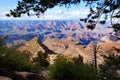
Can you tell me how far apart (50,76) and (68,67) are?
81cm

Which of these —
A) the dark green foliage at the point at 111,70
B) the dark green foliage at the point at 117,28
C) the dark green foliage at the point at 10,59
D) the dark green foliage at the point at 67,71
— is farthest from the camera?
the dark green foliage at the point at 67,71

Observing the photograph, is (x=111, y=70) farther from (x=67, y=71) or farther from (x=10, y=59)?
(x=10, y=59)

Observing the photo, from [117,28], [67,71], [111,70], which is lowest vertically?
[67,71]

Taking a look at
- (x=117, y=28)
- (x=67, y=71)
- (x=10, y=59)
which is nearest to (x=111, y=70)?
(x=117, y=28)

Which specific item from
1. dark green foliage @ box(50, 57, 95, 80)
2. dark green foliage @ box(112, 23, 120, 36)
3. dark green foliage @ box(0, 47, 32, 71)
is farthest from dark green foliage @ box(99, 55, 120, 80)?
dark green foliage @ box(0, 47, 32, 71)

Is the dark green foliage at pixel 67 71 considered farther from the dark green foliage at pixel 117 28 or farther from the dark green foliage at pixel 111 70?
the dark green foliage at pixel 117 28

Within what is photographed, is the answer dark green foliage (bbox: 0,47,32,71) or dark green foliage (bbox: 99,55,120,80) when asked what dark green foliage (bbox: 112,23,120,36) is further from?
dark green foliage (bbox: 0,47,32,71)

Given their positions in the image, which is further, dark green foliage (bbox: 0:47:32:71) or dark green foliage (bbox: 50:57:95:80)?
dark green foliage (bbox: 50:57:95:80)

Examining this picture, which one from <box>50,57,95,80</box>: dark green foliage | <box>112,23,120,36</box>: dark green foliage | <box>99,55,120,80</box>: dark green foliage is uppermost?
<box>112,23,120,36</box>: dark green foliage

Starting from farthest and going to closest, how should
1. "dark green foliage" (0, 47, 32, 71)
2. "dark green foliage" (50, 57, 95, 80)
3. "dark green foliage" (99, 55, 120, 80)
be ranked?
"dark green foliage" (50, 57, 95, 80) → "dark green foliage" (0, 47, 32, 71) → "dark green foliage" (99, 55, 120, 80)

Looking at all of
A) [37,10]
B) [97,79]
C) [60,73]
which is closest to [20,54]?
[60,73]

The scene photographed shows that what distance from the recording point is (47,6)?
9.71 m

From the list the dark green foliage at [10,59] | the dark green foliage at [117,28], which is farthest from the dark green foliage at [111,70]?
the dark green foliage at [10,59]

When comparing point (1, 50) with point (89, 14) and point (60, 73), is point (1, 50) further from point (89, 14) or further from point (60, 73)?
point (89, 14)
